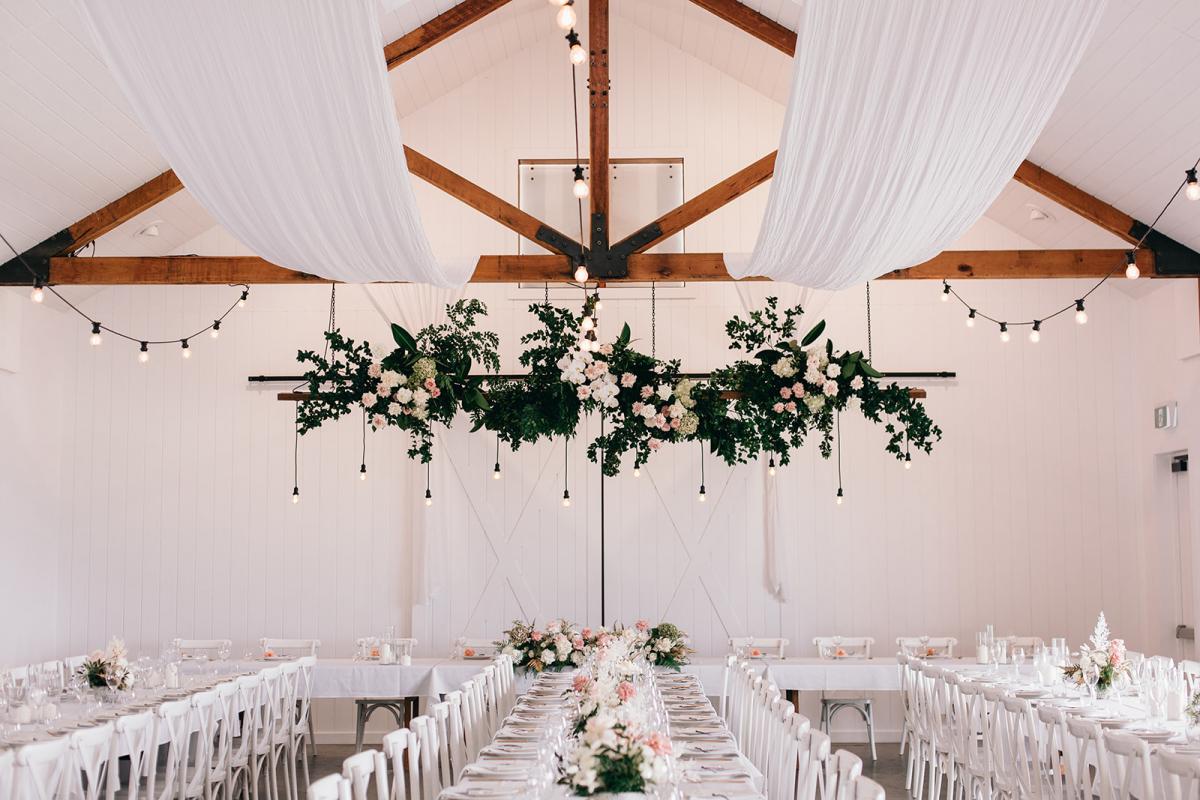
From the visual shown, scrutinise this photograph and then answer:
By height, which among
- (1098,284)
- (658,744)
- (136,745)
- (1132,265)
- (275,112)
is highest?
(1098,284)

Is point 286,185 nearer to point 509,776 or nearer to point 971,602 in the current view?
point 509,776

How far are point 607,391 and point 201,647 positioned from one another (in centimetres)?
477

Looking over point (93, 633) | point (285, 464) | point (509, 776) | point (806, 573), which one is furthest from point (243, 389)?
point (509, 776)

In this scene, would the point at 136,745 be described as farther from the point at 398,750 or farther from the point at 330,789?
the point at 330,789

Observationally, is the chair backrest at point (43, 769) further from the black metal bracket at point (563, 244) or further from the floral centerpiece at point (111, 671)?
the black metal bracket at point (563, 244)

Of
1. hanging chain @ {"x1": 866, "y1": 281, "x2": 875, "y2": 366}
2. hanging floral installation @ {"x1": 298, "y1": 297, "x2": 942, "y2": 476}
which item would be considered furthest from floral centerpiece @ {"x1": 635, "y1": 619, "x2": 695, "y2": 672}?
hanging chain @ {"x1": 866, "y1": 281, "x2": 875, "y2": 366}

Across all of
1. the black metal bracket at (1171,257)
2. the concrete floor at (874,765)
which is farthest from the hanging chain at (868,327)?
the concrete floor at (874,765)

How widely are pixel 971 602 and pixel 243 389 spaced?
273 inches

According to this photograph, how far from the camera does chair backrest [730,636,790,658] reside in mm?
9812

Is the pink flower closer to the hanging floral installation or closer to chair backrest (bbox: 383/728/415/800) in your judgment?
chair backrest (bbox: 383/728/415/800)

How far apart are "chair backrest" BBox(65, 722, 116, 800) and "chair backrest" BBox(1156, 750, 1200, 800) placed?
433 centimetres

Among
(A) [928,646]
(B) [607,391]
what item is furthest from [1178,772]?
(A) [928,646]

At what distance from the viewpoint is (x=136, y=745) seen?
6.08 m

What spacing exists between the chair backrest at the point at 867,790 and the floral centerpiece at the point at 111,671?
5129 mm
